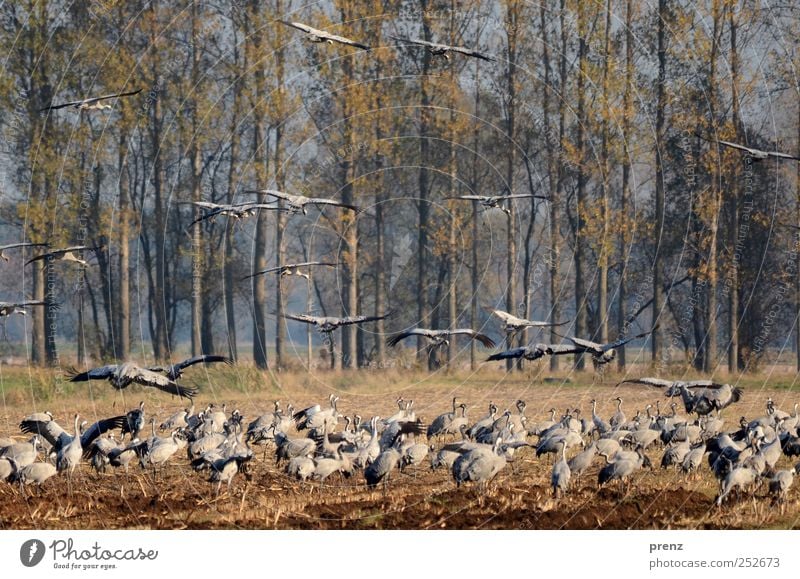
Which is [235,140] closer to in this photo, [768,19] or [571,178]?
[571,178]

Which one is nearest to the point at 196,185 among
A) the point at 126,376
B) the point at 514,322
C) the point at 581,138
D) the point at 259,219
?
the point at 259,219

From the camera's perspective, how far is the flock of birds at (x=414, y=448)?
853 inches

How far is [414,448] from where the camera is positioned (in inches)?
901

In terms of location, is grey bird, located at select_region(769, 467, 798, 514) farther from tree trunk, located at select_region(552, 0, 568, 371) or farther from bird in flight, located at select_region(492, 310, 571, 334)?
tree trunk, located at select_region(552, 0, 568, 371)

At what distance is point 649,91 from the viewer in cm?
4738

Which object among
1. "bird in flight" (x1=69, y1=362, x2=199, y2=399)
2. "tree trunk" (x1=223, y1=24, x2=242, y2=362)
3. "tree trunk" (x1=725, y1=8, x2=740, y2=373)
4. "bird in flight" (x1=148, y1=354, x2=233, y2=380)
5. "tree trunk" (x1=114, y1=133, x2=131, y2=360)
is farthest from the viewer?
"tree trunk" (x1=223, y1=24, x2=242, y2=362)

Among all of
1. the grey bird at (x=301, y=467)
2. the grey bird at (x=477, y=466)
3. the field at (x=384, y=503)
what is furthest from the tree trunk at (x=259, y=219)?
the grey bird at (x=477, y=466)

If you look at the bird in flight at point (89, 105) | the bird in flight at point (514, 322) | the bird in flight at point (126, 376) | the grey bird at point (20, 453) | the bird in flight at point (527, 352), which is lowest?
the grey bird at point (20, 453)

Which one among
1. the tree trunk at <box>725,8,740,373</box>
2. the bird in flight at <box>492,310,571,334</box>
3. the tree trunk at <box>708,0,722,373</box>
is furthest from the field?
the tree trunk at <box>725,8,740,373</box>

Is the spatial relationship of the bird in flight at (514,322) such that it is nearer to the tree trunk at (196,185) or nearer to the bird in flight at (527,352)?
the bird in flight at (527,352)

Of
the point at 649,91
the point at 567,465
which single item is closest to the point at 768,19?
the point at 649,91

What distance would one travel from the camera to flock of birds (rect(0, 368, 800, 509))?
21656 millimetres
